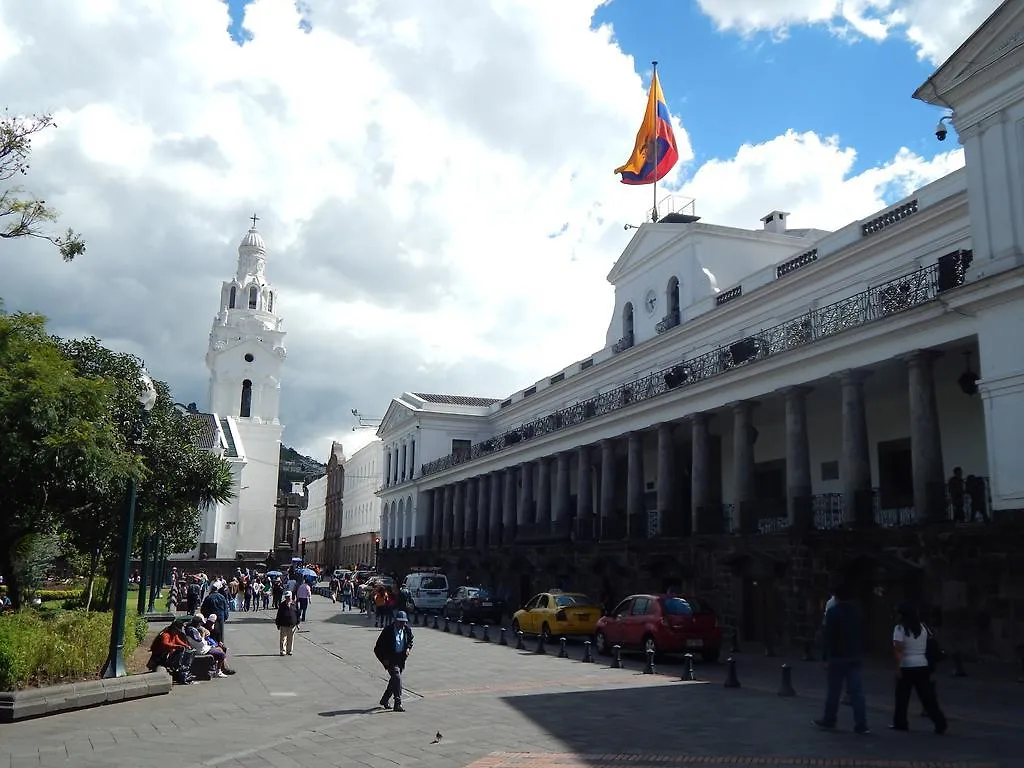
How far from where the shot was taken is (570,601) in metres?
25.5

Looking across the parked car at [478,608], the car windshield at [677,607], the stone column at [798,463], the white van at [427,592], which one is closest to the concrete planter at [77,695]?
the car windshield at [677,607]

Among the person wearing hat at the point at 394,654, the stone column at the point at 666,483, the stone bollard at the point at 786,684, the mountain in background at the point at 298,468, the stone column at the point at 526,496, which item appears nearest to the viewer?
the person wearing hat at the point at 394,654

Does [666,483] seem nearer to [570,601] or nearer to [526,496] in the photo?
[570,601]

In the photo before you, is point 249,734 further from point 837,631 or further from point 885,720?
point 885,720

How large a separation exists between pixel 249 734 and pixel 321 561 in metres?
104

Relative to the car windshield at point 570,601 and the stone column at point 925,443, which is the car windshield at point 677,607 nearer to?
the stone column at point 925,443

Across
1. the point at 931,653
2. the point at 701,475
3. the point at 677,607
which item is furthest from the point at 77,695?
the point at 701,475

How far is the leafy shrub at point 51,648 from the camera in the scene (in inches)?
463

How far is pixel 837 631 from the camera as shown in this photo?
10.5 metres

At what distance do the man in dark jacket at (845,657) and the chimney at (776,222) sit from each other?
96.9 ft

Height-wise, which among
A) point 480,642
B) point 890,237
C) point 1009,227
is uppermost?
point 890,237

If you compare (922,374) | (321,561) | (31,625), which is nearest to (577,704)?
(31,625)

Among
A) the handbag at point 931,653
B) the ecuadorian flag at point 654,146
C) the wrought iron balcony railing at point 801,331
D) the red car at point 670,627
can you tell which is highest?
the ecuadorian flag at point 654,146

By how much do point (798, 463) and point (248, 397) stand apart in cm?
6294
